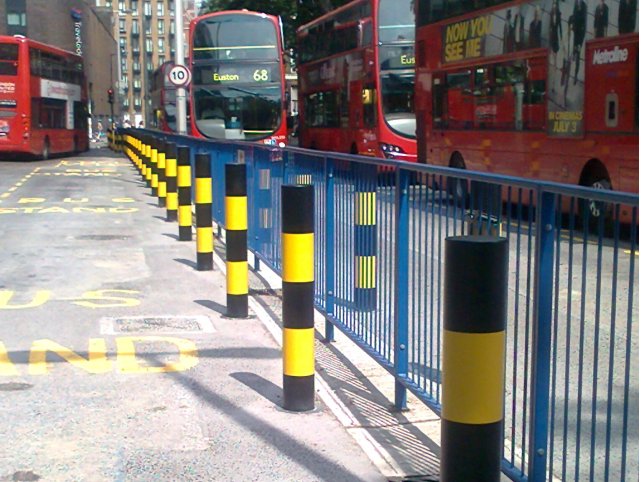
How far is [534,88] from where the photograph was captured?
14.9 metres

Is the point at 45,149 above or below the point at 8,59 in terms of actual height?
below

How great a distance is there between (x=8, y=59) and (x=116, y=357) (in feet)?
104

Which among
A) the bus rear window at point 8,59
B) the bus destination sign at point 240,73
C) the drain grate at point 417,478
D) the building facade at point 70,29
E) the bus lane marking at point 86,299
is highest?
the building facade at point 70,29

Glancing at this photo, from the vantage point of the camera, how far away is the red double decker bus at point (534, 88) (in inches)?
500

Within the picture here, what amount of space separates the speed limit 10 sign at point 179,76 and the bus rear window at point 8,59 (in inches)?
501

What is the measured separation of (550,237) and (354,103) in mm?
21647

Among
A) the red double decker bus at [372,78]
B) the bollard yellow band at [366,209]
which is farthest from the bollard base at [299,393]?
the red double decker bus at [372,78]

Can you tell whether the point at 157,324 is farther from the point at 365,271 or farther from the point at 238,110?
the point at 238,110

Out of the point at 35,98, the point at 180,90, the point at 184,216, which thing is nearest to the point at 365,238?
the point at 184,216

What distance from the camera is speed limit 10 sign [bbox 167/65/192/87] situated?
25438 mm

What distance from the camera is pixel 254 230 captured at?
10422 mm

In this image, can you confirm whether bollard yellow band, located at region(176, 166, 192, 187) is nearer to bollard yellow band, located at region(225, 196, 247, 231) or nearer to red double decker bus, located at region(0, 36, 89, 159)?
bollard yellow band, located at region(225, 196, 247, 231)

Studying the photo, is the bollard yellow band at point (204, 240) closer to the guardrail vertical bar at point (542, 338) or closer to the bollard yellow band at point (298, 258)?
the bollard yellow band at point (298, 258)

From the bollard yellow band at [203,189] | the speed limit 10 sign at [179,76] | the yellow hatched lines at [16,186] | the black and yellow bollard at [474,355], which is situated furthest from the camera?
the speed limit 10 sign at [179,76]
